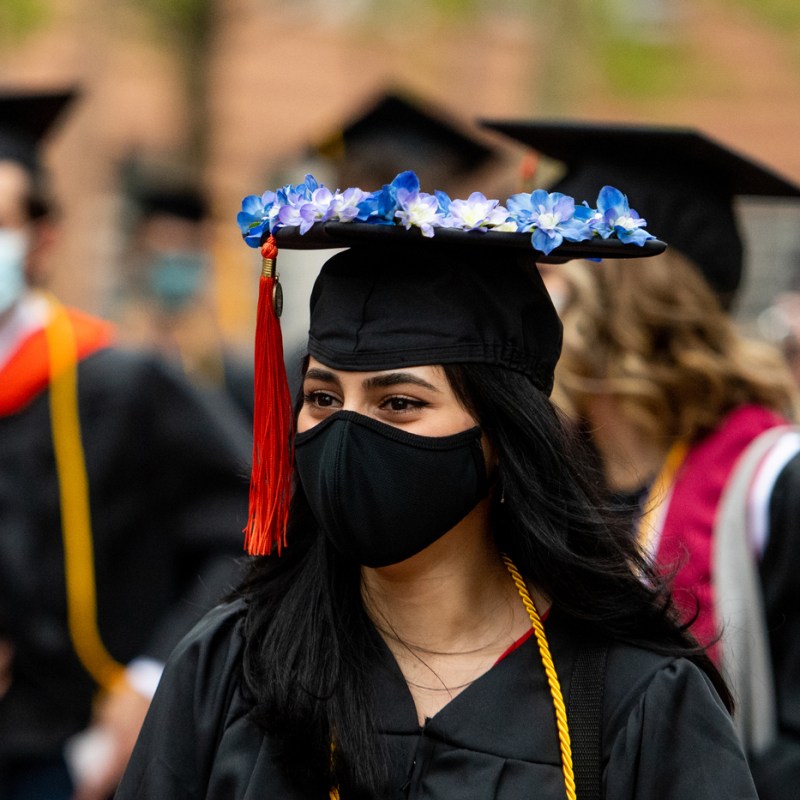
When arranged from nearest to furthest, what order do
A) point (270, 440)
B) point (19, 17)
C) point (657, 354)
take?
point (270, 440)
point (657, 354)
point (19, 17)

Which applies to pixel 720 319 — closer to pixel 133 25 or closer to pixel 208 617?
pixel 208 617

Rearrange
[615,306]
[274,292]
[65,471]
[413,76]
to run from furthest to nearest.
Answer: [413,76] → [65,471] → [615,306] → [274,292]

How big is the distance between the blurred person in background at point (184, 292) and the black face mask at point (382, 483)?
443 cm

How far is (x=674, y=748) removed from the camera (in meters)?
2.42

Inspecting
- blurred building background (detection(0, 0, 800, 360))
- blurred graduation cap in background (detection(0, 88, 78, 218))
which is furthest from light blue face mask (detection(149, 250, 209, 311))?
blurred building background (detection(0, 0, 800, 360))

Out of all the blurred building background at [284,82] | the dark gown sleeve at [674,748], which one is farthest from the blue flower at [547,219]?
the blurred building background at [284,82]

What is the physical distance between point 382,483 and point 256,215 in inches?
21.8

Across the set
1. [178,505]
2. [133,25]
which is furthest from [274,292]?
[133,25]

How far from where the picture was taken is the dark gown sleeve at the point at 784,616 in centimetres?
327

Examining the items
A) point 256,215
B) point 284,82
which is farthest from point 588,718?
point 284,82

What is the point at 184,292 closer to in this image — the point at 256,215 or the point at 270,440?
the point at 270,440

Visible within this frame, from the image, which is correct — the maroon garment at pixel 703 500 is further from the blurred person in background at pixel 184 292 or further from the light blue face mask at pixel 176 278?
the light blue face mask at pixel 176 278

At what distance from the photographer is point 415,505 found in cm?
252

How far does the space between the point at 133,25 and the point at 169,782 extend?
53.7 feet
